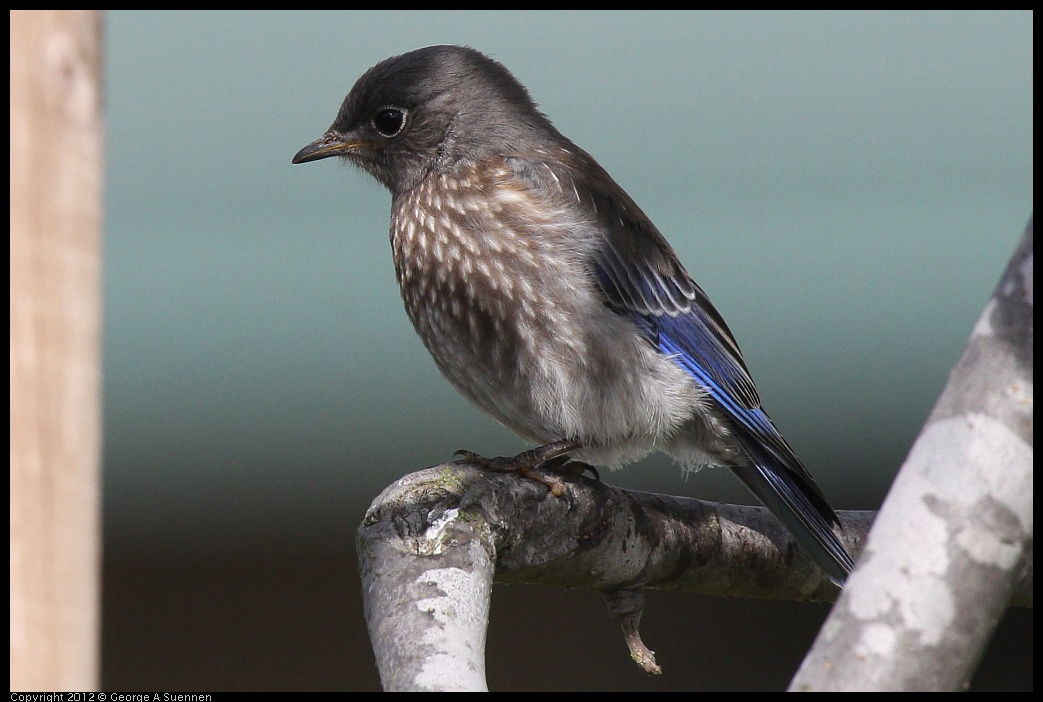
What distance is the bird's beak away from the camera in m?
4.18

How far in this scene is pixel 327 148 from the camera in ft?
13.7

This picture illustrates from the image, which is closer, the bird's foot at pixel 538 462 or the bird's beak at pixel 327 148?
the bird's foot at pixel 538 462

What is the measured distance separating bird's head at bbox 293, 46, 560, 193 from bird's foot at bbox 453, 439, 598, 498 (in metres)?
1.09

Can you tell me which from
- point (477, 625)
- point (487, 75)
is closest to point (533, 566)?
point (477, 625)

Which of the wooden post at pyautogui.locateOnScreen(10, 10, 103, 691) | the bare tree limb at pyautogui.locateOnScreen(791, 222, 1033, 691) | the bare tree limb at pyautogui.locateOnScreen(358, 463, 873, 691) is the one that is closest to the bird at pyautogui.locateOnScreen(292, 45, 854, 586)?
the bare tree limb at pyautogui.locateOnScreen(358, 463, 873, 691)

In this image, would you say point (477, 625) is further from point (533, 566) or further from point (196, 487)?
point (196, 487)

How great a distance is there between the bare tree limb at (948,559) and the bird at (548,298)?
1683 mm

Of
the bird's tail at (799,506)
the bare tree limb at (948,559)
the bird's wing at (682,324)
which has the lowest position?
the bird's tail at (799,506)

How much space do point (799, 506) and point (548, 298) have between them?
101cm

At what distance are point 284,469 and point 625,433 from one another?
3.51 meters

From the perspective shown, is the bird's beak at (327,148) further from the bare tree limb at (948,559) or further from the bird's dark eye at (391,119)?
the bare tree limb at (948,559)

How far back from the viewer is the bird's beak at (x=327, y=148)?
4184 millimetres

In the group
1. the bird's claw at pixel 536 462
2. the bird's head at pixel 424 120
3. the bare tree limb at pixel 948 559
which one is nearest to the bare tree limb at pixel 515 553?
the bird's claw at pixel 536 462

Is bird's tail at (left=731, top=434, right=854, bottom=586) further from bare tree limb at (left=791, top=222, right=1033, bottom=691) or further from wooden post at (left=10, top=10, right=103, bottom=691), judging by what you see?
wooden post at (left=10, top=10, right=103, bottom=691)
